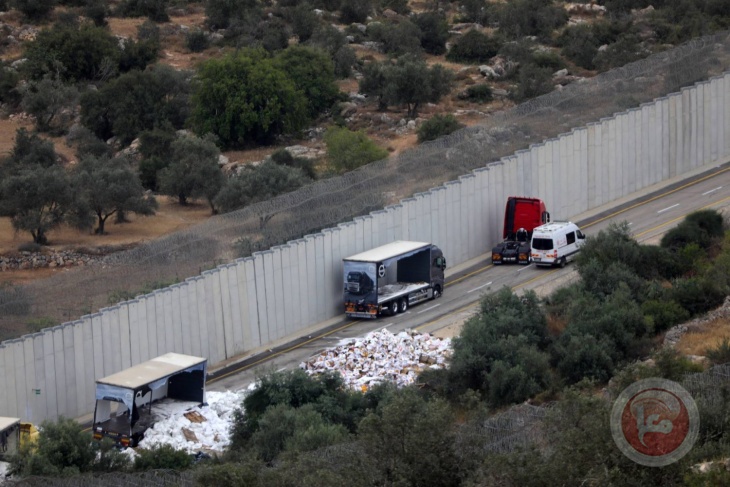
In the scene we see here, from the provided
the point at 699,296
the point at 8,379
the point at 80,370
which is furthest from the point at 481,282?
the point at 8,379

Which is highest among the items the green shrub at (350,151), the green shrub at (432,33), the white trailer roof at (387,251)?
the green shrub at (432,33)

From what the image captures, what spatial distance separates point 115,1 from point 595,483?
87753 millimetres

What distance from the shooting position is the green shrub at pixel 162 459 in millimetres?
31297

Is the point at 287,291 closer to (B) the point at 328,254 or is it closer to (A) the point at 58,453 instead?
(B) the point at 328,254

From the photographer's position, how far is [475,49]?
8919 centimetres

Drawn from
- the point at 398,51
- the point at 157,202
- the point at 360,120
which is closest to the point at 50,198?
the point at 157,202

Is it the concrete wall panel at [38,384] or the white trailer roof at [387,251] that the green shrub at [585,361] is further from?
the concrete wall panel at [38,384]

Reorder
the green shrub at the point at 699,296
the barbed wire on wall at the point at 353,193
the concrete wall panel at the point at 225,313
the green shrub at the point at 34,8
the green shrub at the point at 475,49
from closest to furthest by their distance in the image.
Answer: the barbed wire on wall at the point at 353,193 → the green shrub at the point at 699,296 → the concrete wall panel at the point at 225,313 → the green shrub at the point at 475,49 → the green shrub at the point at 34,8

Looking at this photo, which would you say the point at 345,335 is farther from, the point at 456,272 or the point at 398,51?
the point at 398,51

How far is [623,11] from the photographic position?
96.0 m

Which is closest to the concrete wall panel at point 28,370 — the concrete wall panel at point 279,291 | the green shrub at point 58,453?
the green shrub at point 58,453

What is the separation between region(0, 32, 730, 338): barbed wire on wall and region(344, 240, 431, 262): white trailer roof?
165 centimetres

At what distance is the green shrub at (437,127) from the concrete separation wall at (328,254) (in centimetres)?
1199
